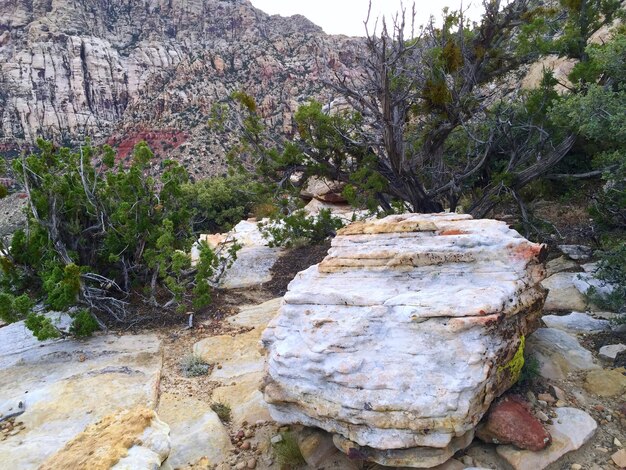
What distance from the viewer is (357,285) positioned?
3.80 metres

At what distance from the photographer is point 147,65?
79.2 m

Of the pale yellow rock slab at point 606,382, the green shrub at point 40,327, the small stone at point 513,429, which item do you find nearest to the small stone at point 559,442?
the small stone at point 513,429

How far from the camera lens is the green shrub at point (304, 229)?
9.87 metres

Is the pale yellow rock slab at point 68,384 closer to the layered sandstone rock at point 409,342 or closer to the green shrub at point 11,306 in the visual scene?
the green shrub at point 11,306

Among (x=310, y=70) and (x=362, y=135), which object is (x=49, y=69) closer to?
(x=310, y=70)

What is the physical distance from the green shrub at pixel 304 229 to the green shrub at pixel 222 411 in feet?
19.7

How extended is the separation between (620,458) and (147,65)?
90.0 m

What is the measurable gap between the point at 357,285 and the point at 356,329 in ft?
2.13

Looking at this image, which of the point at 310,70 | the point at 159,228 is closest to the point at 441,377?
the point at 159,228

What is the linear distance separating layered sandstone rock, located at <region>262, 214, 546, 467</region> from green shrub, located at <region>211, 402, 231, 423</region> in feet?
2.57

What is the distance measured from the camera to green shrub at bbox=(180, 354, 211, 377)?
16.0ft

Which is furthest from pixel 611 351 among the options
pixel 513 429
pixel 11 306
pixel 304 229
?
pixel 304 229

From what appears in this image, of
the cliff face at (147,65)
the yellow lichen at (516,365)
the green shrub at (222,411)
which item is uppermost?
the cliff face at (147,65)

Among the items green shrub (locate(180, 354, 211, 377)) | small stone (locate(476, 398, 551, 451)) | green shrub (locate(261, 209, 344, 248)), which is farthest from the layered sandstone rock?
green shrub (locate(261, 209, 344, 248))
